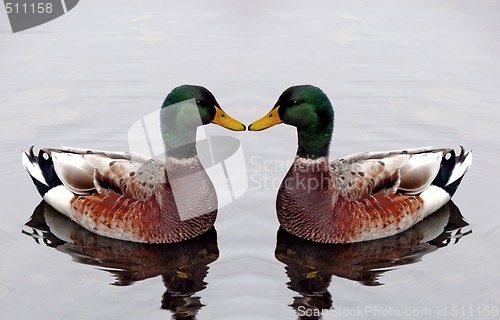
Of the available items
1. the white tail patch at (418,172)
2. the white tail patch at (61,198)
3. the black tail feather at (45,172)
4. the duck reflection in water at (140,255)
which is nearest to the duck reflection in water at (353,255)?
the white tail patch at (418,172)

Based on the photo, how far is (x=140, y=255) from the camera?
897cm

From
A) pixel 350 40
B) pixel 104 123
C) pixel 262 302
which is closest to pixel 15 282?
pixel 262 302

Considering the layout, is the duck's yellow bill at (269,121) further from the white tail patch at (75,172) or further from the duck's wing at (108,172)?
the white tail patch at (75,172)

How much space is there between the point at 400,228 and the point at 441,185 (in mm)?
718

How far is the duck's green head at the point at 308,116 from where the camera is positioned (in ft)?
29.7

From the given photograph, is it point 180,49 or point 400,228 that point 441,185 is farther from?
point 180,49

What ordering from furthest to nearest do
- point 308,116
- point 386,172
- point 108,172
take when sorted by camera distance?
point 386,172
point 108,172
point 308,116

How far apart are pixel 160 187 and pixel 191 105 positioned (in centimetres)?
80

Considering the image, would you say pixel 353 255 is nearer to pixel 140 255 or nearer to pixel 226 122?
pixel 226 122

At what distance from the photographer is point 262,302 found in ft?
26.8

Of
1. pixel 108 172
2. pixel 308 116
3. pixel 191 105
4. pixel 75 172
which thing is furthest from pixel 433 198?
pixel 75 172

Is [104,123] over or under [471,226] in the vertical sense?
over

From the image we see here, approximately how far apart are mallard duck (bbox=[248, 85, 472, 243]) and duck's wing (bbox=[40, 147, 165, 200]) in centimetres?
104

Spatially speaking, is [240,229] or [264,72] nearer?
[240,229]
